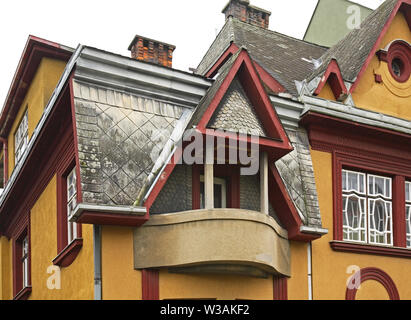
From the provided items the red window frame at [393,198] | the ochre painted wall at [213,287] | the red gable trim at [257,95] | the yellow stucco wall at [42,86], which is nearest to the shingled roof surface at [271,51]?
the red window frame at [393,198]

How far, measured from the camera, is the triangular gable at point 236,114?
14.6m

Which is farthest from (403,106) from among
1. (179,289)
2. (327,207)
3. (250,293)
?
(179,289)

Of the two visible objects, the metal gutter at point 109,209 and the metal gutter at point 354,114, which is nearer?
the metal gutter at point 109,209

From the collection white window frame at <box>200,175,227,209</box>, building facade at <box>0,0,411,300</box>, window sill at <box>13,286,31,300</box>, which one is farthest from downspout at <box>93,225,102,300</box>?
window sill at <box>13,286,31,300</box>

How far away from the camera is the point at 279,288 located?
607 inches

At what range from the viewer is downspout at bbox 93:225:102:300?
13562mm

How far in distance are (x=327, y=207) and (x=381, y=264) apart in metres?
1.84

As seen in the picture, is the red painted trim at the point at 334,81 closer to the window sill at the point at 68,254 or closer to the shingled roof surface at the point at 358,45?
the shingled roof surface at the point at 358,45

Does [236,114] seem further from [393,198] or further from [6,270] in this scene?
[6,270]

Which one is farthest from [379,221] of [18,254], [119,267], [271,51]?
[18,254]

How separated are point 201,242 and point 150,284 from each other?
4.08 feet

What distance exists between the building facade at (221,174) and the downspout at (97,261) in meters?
0.03

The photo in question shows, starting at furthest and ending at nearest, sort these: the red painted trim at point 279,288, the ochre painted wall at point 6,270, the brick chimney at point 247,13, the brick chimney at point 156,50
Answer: the brick chimney at point 247,13 < the ochre painted wall at point 6,270 < the brick chimney at point 156,50 < the red painted trim at point 279,288

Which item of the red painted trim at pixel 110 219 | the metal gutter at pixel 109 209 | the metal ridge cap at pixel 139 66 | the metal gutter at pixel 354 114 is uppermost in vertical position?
the metal ridge cap at pixel 139 66
